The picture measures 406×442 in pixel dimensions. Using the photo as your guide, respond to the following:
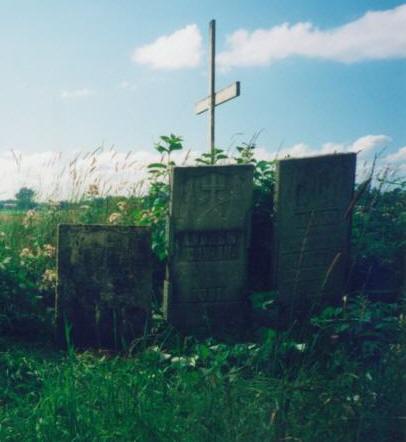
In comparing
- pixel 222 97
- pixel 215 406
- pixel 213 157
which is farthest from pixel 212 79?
pixel 215 406

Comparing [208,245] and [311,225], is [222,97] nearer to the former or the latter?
[311,225]

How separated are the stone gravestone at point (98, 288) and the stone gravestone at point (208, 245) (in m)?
0.34

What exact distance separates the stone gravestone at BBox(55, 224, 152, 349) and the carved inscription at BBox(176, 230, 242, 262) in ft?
1.24

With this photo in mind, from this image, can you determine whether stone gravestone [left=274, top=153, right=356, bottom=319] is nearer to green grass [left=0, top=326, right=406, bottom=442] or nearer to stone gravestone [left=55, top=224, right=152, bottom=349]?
stone gravestone [left=55, top=224, right=152, bottom=349]

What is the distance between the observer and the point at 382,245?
536cm

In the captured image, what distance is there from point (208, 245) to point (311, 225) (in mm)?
882

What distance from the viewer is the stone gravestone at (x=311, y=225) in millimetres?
4566

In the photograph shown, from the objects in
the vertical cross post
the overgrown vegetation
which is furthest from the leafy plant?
the vertical cross post

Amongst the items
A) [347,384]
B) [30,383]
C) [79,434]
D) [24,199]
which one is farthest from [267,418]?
[24,199]

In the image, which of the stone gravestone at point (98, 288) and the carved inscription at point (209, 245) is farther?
the carved inscription at point (209, 245)

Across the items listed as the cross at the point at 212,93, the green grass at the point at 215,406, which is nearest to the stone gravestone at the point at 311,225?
the green grass at the point at 215,406

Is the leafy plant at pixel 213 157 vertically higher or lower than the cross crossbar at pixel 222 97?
lower

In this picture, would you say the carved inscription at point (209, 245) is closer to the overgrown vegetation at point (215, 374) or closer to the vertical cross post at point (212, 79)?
the overgrown vegetation at point (215, 374)

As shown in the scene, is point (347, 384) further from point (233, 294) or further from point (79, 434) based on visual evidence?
point (233, 294)
